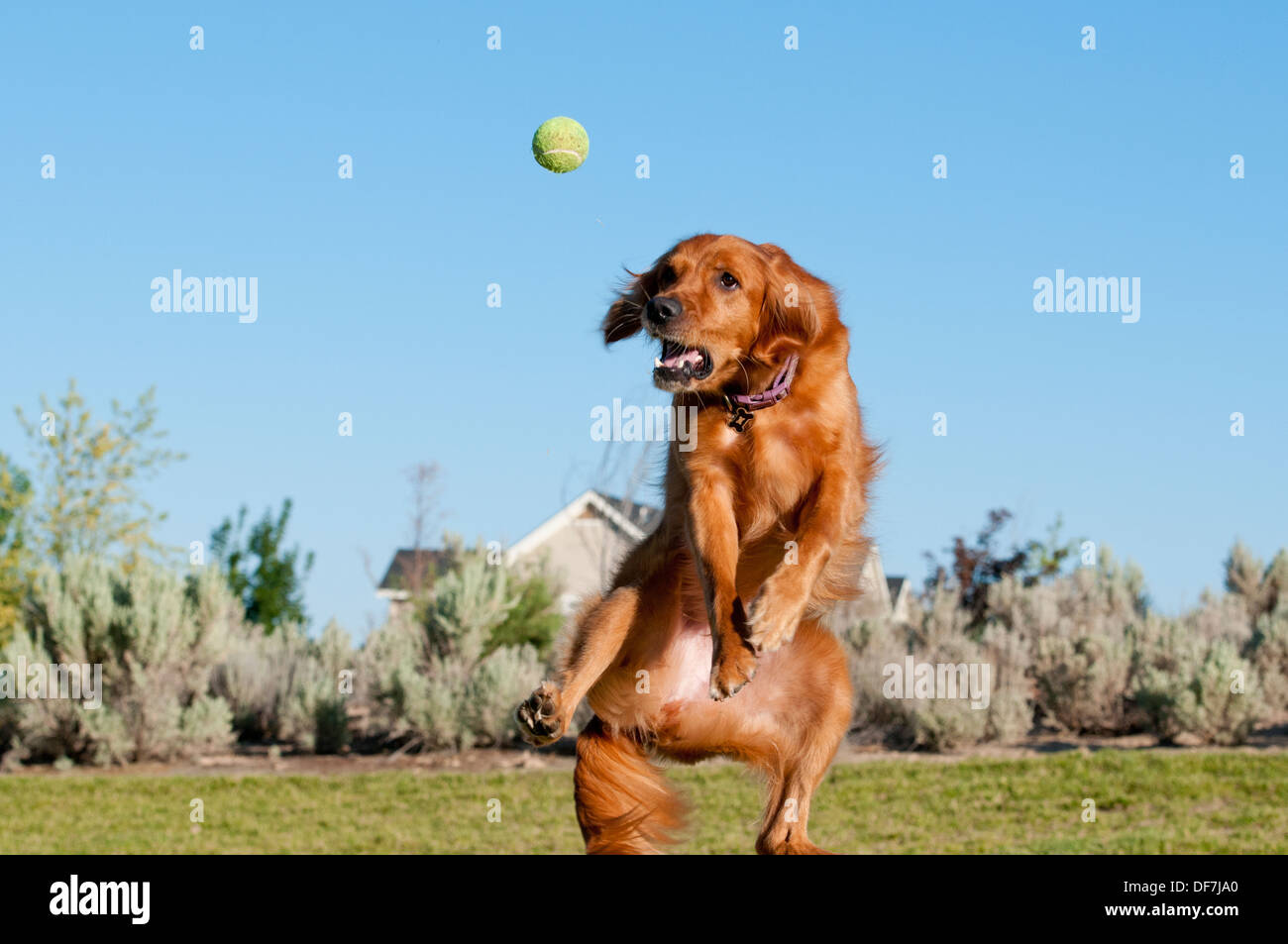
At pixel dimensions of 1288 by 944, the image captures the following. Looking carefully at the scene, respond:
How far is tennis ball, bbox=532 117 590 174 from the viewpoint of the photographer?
451 cm

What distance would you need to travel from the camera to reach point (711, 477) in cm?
369

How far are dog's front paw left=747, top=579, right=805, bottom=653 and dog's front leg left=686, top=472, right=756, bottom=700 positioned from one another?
0.04 meters

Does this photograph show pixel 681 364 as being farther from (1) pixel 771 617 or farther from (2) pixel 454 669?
(2) pixel 454 669

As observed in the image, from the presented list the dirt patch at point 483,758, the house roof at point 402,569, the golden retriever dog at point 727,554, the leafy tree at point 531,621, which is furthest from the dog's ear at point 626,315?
the house roof at point 402,569

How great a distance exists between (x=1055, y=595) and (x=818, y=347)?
13.8m

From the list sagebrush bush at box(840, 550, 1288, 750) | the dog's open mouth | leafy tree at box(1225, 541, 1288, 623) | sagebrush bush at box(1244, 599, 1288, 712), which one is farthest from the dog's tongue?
leafy tree at box(1225, 541, 1288, 623)

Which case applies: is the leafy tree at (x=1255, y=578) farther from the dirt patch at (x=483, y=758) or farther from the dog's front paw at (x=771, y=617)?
the dog's front paw at (x=771, y=617)

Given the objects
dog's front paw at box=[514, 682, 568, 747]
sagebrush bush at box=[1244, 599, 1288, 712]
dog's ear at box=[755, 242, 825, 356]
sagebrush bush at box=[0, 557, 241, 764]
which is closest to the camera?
dog's front paw at box=[514, 682, 568, 747]

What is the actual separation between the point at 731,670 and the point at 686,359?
949 millimetres

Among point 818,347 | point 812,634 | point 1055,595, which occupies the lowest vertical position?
point 1055,595

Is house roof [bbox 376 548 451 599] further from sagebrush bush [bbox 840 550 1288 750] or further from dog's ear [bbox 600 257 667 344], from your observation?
dog's ear [bbox 600 257 667 344]
